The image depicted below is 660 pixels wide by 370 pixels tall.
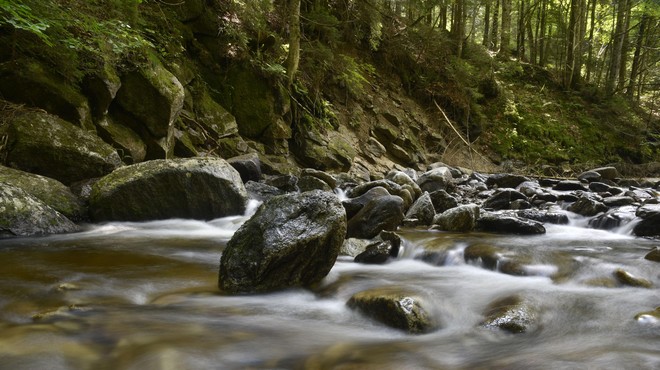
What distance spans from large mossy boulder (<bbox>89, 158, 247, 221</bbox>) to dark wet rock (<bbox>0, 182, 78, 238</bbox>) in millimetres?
665

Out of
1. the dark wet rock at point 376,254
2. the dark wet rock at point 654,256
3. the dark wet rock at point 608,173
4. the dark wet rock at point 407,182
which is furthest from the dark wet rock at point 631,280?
the dark wet rock at point 608,173

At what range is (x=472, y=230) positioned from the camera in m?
6.32

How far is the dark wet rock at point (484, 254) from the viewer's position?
4.56 metres

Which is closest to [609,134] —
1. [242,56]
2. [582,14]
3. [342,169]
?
[582,14]

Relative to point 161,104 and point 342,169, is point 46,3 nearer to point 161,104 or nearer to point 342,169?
point 161,104

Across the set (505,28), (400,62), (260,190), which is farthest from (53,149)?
(505,28)

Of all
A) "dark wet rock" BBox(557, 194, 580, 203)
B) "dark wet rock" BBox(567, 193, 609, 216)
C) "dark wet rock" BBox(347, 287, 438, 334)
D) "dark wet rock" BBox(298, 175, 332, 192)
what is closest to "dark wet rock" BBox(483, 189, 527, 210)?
"dark wet rock" BBox(557, 194, 580, 203)

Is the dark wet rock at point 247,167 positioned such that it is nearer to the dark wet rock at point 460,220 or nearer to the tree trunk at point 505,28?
the dark wet rock at point 460,220

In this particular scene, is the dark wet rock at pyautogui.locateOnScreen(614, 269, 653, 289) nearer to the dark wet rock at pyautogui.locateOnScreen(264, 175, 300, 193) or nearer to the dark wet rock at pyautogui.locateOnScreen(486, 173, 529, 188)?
the dark wet rock at pyautogui.locateOnScreen(264, 175, 300, 193)

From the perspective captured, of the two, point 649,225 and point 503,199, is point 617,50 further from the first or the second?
point 649,225

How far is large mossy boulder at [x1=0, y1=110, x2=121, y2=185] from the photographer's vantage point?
596 cm

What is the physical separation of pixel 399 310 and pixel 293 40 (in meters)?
9.72

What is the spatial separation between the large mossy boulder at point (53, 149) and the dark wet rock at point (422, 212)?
4.60 meters

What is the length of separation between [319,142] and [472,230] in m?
6.51
